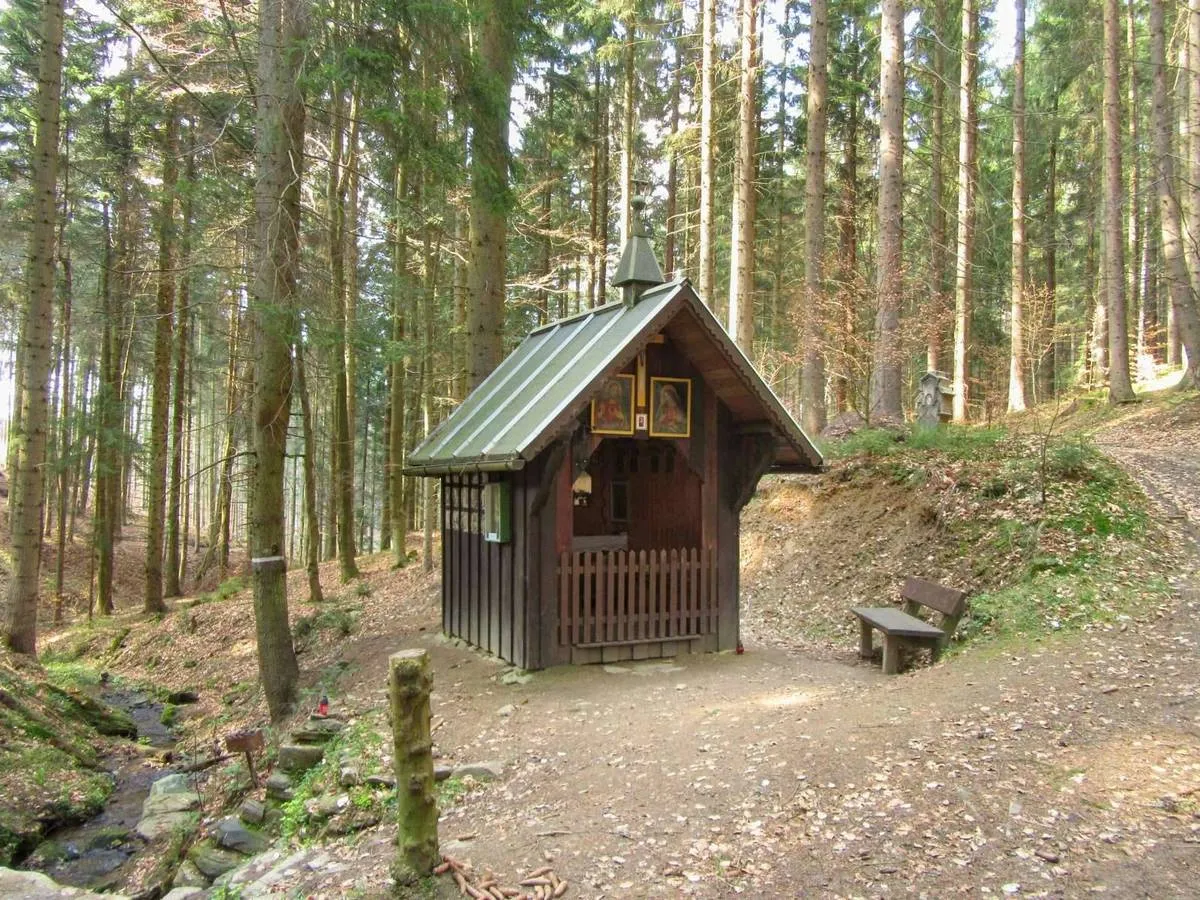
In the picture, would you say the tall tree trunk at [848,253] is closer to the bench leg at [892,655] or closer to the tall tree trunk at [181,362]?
the bench leg at [892,655]

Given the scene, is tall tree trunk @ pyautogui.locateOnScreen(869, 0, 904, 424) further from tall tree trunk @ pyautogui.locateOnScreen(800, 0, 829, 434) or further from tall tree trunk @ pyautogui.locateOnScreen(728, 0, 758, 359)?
tall tree trunk @ pyautogui.locateOnScreen(728, 0, 758, 359)

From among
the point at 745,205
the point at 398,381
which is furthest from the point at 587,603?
the point at 745,205

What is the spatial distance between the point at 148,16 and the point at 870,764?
1734cm

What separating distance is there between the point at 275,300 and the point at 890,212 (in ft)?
36.0

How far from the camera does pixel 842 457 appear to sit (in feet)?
44.9

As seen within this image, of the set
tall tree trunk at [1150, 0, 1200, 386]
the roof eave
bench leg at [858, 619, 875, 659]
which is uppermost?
tall tree trunk at [1150, 0, 1200, 386]

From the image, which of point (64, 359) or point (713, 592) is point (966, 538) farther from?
point (64, 359)

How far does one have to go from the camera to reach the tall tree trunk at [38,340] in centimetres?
955

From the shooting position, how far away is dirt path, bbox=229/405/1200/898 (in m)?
3.86

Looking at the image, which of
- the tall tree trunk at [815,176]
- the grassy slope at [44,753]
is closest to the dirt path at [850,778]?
the grassy slope at [44,753]

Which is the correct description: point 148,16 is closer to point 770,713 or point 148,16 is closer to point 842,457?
point 842,457

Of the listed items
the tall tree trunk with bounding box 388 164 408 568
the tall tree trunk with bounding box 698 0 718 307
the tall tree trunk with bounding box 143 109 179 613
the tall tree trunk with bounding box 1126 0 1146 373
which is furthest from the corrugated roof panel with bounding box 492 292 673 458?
the tall tree trunk with bounding box 1126 0 1146 373

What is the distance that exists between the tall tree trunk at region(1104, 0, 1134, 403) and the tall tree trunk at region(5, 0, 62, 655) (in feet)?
64.1

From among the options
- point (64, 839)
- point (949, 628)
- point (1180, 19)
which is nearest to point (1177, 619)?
point (949, 628)
